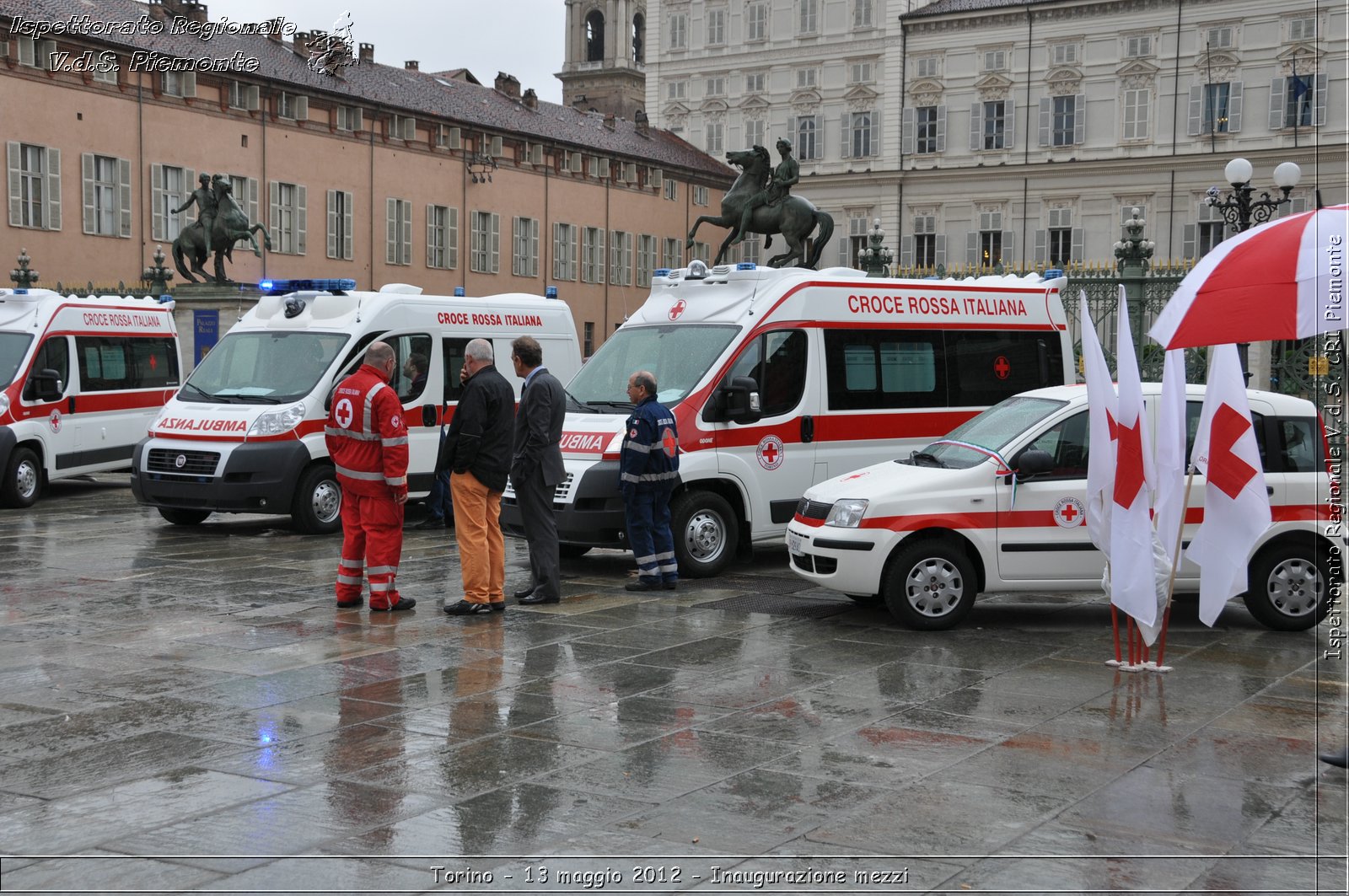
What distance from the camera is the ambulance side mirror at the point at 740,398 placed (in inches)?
480

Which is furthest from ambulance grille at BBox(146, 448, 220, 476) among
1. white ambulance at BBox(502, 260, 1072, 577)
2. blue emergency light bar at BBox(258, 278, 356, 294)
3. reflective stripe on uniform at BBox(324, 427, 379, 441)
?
reflective stripe on uniform at BBox(324, 427, 379, 441)

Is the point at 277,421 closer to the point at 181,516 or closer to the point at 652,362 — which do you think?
the point at 181,516

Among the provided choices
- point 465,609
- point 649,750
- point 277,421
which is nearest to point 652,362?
point 465,609

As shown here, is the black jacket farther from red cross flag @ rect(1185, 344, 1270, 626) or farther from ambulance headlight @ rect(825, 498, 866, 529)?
red cross flag @ rect(1185, 344, 1270, 626)

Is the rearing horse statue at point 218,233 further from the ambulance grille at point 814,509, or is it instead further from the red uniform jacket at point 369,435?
the ambulance grille at point 814,509

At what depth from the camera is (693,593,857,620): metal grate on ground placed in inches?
422

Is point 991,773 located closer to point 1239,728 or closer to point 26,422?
point 1239,728

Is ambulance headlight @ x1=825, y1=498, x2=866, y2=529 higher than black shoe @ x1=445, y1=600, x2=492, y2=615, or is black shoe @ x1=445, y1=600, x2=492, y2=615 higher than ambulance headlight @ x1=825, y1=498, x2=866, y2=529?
ambulance headlight @ x1=825, y1=498, x2=866, y2=529

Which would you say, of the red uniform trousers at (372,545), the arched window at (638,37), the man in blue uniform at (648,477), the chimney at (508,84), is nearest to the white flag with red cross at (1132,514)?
the man in blue uniform at (648,477)

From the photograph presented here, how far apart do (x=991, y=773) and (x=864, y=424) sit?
7.20 meters

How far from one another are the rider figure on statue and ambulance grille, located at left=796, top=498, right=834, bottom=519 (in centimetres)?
893

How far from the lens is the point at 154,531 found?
51.4 feet

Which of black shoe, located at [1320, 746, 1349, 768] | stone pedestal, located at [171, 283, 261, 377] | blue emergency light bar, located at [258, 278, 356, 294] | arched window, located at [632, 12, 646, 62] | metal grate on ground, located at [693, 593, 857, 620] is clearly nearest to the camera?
black shoe, located at [1320, 746, 1349, 768]

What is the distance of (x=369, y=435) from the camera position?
1015 cm
